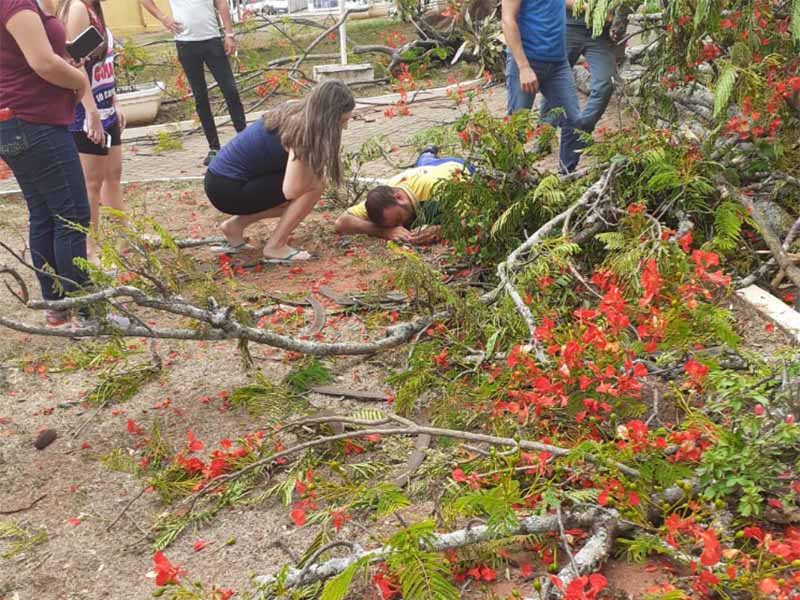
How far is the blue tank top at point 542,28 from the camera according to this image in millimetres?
5199

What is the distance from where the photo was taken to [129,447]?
3.38 metres

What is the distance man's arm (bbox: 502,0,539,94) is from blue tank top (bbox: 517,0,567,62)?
66mm

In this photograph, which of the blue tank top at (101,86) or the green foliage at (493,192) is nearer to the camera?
the green foliage at (493,192)

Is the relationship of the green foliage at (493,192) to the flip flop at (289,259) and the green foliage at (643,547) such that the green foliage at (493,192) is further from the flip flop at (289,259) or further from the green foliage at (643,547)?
the green foliage at (643,547)

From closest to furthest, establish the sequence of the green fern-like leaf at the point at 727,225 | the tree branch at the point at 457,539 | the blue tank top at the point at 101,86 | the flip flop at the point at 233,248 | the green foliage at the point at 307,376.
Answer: the tree branch at the point at 457,539 → the green fern-like leaf at the point at 727,225 → the green foliage at the point at 307,376 → the blue tank top at the point at 101,86 → the flip flop at the point at 233,248

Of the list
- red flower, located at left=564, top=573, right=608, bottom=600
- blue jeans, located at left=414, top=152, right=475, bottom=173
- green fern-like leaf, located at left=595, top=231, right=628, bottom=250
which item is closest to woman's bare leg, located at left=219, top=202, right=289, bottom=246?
blue jeans, located at left=414, top=152, right=475, bottom=173

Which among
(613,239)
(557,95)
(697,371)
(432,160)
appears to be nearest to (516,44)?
(557,95)

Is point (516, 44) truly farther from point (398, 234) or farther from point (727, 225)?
point (727, 225)

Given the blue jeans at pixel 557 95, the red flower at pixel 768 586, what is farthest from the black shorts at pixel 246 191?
the red flower at pixel 768 586

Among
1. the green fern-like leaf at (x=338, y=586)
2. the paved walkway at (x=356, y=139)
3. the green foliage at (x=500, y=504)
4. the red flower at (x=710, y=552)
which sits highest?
the red flower at (x=710, y=552)

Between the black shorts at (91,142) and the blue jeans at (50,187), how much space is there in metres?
0.72

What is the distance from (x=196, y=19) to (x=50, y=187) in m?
3.54

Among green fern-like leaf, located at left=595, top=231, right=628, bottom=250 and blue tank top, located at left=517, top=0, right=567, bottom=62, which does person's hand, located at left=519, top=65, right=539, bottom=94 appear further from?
green fern-like leaf, located at left=595, top=231, right=628, bottom=250

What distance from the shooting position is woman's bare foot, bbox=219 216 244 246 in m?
5.67
